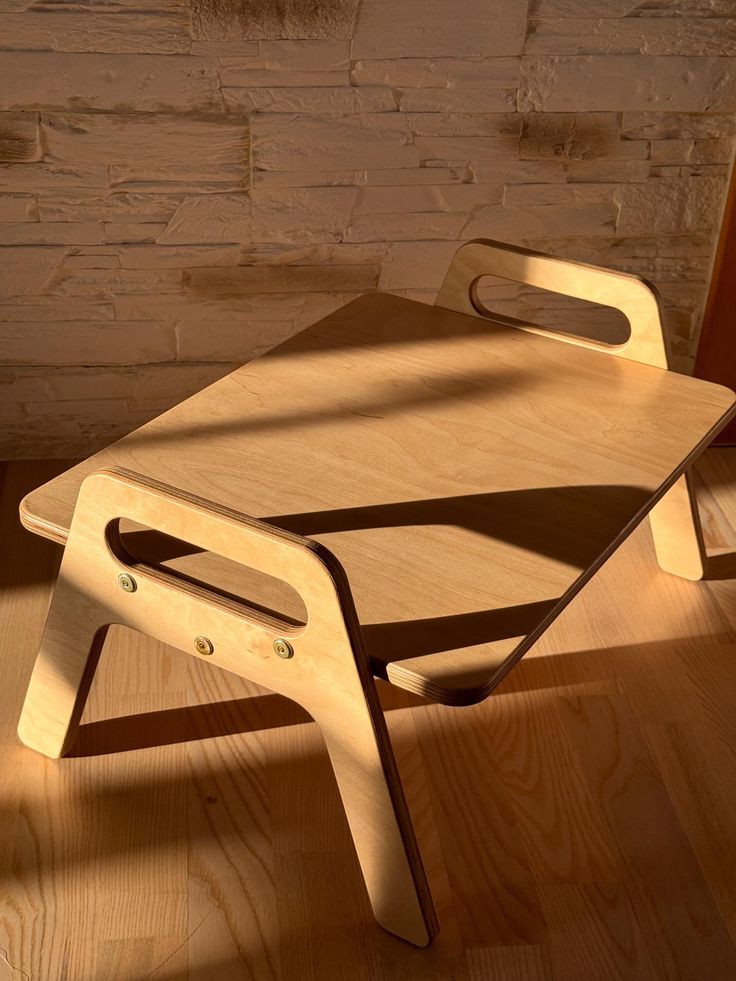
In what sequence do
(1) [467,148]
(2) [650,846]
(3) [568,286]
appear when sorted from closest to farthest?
1. (2) [650,846]
2. (3) [568,286]
3. (1) [467,148]

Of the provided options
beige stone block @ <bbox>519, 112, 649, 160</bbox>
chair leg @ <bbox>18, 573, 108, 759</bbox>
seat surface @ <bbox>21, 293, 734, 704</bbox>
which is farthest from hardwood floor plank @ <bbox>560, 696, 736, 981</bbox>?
beige stone block @ <bbox>519, 112, 649, 160</bbox>

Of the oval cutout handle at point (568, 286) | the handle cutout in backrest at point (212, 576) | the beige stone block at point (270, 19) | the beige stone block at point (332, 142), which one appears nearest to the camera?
the handle cutout in backrest at point (212, 576)

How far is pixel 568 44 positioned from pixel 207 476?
2.98 feet

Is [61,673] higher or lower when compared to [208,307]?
lower

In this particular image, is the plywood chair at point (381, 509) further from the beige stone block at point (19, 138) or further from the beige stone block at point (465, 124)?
the beige stone block at point (19, 138)

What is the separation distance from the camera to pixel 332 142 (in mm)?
1683

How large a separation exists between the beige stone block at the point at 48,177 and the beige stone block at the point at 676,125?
2.61 ft

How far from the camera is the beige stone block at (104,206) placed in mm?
1675

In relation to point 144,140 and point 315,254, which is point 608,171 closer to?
point 315,254

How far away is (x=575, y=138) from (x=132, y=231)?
69 centimetres

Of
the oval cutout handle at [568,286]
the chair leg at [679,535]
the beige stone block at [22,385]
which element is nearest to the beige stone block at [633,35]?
the oval cutout handle at [568,286]

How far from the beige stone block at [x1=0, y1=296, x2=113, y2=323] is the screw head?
85cm

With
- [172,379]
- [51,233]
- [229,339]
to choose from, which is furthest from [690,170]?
[51,233]

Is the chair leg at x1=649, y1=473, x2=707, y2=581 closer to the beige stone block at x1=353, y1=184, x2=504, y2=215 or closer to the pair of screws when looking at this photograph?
the beige stone block at x1=353, y1=184, x2=504, y2=215
